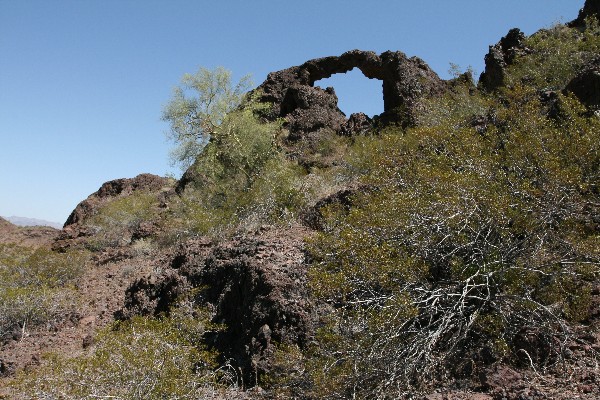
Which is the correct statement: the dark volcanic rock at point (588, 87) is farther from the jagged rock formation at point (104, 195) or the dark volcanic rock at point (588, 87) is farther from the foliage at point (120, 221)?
the jagged rock formation at point (104, 195)

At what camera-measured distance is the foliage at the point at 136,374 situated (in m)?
5.30

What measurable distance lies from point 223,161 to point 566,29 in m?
13.6

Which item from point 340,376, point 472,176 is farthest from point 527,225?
point 340,376

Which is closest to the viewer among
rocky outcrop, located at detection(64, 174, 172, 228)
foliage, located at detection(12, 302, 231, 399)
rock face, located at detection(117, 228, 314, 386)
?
foliage, located at detection(12, 302, 231, 399)

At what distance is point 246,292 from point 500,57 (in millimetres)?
14979

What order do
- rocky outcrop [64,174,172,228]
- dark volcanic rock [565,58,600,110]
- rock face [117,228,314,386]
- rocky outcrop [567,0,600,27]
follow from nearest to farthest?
rock face [117,228,314,386] < dark volcanic rock [565,58,600,110] < rocky outcrop [567,0,600,27] < rocky outcrop [64,174,172,228]

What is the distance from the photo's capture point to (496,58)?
18016 mm

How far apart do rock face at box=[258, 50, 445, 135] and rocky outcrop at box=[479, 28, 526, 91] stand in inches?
70.8

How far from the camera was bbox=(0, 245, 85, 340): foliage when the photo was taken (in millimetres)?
9820

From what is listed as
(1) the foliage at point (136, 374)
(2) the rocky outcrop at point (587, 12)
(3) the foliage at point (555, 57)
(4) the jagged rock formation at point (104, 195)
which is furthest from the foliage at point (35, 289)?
Result: (2) the rocky outcrop at point (587, 12)

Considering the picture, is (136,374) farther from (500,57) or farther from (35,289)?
(500,57)

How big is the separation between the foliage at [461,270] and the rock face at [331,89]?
38.4 feet

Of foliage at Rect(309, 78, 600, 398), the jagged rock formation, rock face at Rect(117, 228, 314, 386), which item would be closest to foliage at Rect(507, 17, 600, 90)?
foliage at Rect(309, 78, 600, 398)

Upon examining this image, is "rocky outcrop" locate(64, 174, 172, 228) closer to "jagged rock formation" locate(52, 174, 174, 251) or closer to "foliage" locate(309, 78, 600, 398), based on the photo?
"jagged rock formation" locate(52, 174, 174, 251)
